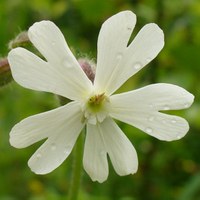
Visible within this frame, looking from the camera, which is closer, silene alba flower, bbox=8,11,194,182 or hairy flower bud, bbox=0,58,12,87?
silene alba flower, bbox=8,11,194,182

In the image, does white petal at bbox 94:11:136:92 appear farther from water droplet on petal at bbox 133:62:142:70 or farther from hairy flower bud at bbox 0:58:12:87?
hairy flower bud at bbox 0:58:12:87

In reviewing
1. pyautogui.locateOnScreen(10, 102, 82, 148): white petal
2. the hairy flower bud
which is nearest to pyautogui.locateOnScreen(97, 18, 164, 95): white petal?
pyautogui.locateOnScreen(10, 102, 82, 148): white petal

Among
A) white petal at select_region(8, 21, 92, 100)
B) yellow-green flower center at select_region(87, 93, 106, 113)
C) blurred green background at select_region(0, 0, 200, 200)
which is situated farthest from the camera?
blurred green background at select_region(0, 0, 200, 200)

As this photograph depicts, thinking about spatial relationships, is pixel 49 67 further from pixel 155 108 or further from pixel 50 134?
pixel 155 108

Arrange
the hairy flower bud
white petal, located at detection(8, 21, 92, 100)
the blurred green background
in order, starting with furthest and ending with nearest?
the blurred green background, the hairy flower bud, white petal, located at detection(8, 21, 92, 100)

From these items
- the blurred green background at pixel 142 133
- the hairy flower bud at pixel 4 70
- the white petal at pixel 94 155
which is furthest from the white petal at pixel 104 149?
the blurred green background at pixel 142 133

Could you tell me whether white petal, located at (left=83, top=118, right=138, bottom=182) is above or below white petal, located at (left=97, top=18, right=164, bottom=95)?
below
